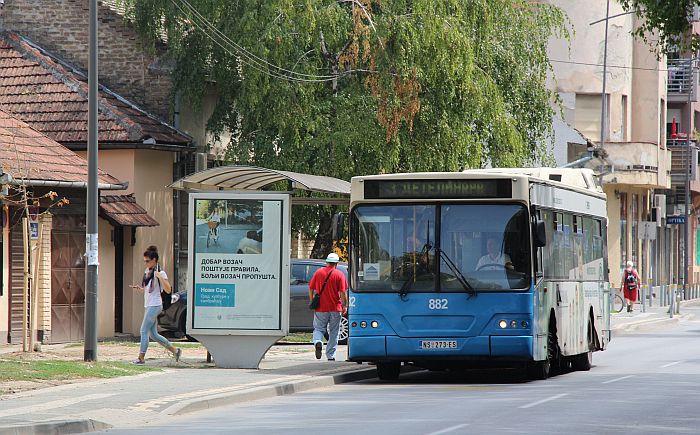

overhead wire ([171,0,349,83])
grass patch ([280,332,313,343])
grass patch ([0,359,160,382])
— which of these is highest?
overhead wire ([171,0,349,83])

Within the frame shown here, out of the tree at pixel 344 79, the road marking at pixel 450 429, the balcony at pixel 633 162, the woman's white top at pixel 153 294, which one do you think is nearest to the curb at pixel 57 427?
the road marking at pixel 450 429

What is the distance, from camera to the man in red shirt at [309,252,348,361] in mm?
24422

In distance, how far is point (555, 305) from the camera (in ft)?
72.4

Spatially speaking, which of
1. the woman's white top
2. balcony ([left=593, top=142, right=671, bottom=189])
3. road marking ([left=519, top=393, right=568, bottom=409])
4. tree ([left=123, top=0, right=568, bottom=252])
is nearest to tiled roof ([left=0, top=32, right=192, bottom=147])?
tree ([left=123, top=0, right=568, bottom=252])

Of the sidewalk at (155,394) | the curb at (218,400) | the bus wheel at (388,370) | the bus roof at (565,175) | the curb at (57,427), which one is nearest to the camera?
the curb at (57,427)

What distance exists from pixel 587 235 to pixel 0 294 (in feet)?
34.6

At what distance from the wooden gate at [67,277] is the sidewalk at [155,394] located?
552cm

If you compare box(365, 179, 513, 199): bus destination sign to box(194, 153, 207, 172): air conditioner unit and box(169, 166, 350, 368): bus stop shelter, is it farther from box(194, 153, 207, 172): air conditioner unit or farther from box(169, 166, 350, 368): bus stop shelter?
box(194, 153, 207, 172): air conditioner unit

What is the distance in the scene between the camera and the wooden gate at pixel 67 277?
1153 inches

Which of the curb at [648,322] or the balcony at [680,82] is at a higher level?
the balcony at [680,82]

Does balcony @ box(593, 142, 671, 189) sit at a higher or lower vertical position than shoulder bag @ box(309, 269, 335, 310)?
higher

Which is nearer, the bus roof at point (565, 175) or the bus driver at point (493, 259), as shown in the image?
the bus driver at point (493, 259)

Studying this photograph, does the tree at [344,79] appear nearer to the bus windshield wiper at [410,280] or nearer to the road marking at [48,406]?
the bus windshield wiper at [410,280]

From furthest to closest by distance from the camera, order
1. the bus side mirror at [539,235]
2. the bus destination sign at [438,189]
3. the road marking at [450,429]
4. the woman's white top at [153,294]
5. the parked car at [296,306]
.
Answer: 1. the parked car at [296,306]
2. the woman's white top at [153,294]
3. the bus destination sign at [438,189]
4. the bus side mirror at [539,235]
5. the road marking at [450,429]
